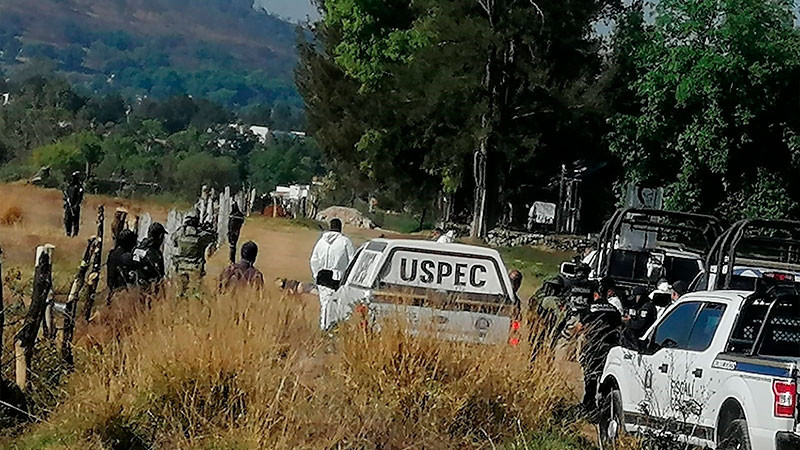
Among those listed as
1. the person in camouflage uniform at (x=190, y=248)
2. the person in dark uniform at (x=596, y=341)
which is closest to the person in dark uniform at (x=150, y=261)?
the person in camouflage uniform at (x=190, y=248)

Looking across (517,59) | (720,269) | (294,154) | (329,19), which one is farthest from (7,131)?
(720,269)

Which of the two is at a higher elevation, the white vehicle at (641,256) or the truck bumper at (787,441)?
the white vehicle at (641,256)

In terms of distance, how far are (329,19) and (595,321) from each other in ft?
127

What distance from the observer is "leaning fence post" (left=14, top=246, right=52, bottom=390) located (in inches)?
420

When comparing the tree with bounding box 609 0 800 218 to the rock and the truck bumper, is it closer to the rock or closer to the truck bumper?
the rock

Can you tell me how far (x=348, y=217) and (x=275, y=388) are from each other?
49.4 metres

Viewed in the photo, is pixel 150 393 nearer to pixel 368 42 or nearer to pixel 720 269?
pixel 720 269

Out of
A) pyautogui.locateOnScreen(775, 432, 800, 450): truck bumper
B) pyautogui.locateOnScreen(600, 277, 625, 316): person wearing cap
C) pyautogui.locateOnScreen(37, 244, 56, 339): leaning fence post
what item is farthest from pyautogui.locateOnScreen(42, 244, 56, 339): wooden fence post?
pyautogui.locateOnScreen(775, 432, 800, 450): truck bumper

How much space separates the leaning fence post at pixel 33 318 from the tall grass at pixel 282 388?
45cm

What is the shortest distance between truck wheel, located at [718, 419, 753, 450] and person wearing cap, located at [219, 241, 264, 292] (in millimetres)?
4456

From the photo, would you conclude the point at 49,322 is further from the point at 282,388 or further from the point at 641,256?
the point at 641,256

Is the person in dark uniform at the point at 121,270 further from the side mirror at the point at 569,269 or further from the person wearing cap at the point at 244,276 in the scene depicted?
the side mirror at the point at 569,269

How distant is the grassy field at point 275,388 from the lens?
31.9 ft

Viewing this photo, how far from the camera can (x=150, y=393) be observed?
9828 mm
